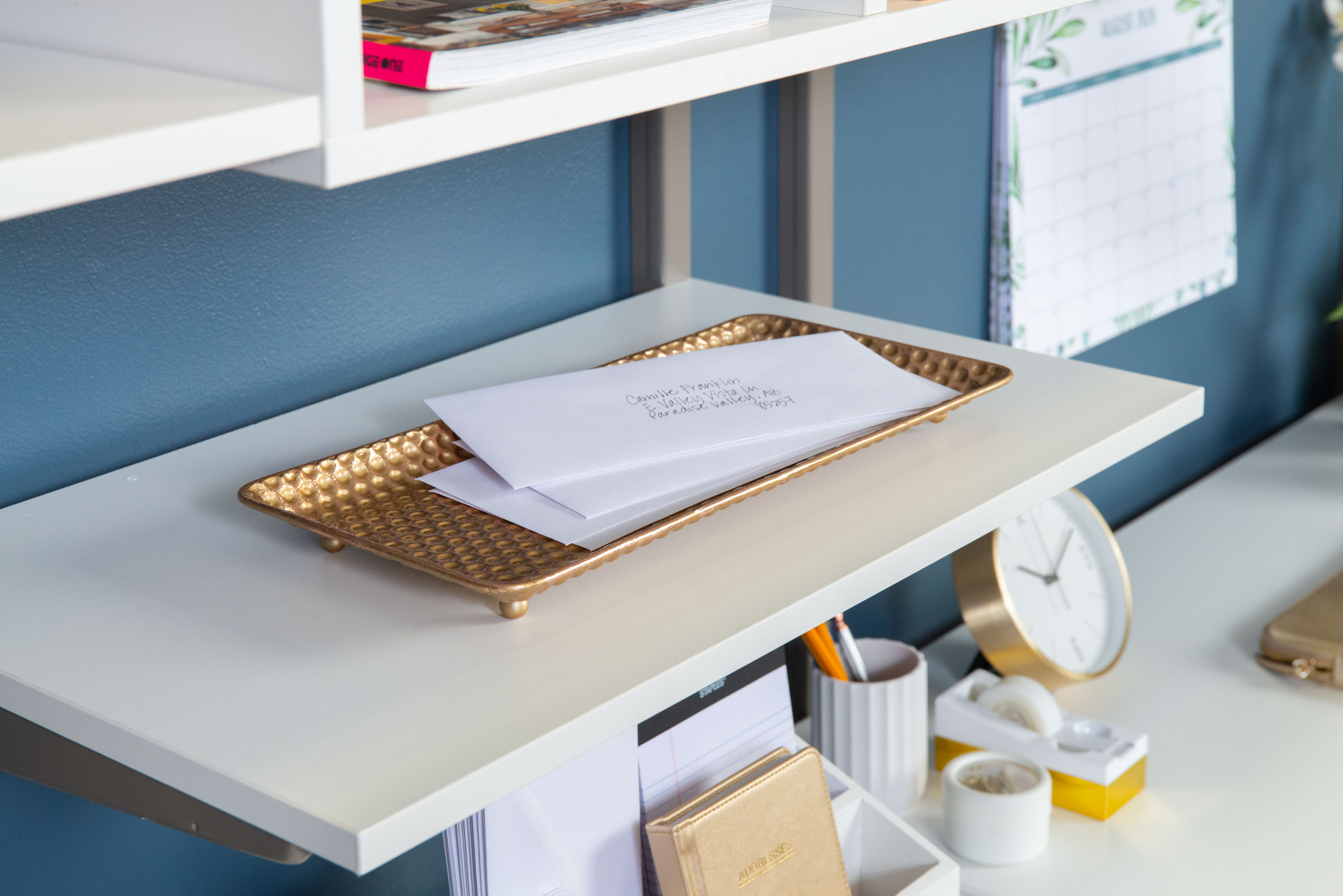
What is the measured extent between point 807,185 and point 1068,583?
0.48m

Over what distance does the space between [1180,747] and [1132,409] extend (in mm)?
482

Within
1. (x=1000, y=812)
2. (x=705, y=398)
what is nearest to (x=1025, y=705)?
(x=1000, y=812)

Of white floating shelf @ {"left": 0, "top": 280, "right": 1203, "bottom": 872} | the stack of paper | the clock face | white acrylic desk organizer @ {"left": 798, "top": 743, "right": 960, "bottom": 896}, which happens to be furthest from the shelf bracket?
the clock face

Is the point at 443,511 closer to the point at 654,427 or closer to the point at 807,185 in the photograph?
the point at 654,427

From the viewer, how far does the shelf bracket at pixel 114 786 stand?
1.89 feet

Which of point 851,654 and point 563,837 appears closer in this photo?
point 563,837

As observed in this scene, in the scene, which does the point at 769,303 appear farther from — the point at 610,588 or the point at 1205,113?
the point at 1205,113

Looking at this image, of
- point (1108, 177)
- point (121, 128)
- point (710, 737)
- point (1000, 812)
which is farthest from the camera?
point (1108, 177)

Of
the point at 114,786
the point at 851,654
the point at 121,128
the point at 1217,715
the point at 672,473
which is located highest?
the point at 121,128

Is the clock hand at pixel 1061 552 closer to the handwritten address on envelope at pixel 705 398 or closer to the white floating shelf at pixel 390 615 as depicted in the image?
the white floating shelf at pixel 390 615

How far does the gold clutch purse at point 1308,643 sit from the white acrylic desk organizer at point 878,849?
1.68 feet

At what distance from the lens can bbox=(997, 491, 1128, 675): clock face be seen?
52.5 inches

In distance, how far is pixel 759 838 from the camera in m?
0.83

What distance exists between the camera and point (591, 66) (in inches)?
25.8
